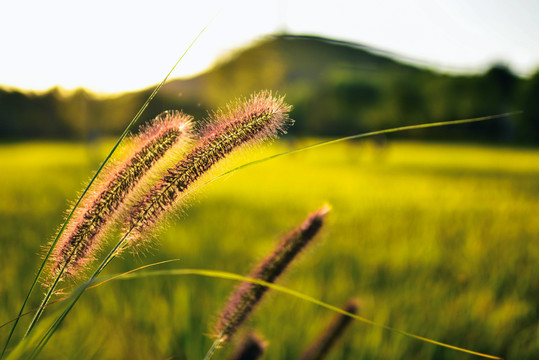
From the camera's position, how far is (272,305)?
Answer: 6.16 feet

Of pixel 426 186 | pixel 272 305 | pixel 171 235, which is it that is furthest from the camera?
pixel 426 186

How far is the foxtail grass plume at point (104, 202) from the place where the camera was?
66 cm

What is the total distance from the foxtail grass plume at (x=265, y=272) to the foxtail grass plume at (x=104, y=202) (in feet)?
0.96

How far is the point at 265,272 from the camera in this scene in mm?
793

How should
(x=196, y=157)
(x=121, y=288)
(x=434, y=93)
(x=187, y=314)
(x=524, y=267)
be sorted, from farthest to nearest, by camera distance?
(x=434, y=93) < (x=524, y=267) < (x=121, y=288) < (x=187, y=314) < (x=196, y=157)

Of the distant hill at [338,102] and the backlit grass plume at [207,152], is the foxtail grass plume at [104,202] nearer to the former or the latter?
the backlit grass plume at [207,152]

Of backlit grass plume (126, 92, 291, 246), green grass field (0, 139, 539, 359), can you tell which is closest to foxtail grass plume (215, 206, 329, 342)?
green grass field (0, 139, 539, 359)

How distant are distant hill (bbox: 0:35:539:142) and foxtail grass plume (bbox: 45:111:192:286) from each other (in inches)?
630

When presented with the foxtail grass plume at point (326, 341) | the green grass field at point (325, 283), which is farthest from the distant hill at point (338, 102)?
the foxtail grass plume at point (326, 341)

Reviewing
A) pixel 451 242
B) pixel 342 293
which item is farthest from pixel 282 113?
pixel 451 242

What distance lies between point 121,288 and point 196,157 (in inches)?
64.9

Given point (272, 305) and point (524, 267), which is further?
point (524, 267)

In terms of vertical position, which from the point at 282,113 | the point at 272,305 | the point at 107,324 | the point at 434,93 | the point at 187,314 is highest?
the point at 434,93

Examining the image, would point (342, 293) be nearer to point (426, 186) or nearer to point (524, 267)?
point (524, 267)
